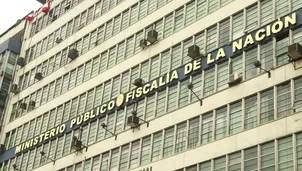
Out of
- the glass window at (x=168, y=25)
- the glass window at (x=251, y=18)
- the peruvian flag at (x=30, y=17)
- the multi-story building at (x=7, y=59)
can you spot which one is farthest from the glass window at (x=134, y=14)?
the multi-story building at (x=7, y=59)

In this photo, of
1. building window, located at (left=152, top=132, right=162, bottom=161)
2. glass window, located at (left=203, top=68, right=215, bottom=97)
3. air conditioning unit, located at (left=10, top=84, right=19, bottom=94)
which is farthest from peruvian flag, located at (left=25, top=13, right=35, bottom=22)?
glass window, located at (left=203, top=68, right=215, bottom=97)

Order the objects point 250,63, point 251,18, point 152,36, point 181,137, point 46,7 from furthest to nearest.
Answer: point 46,7
point 152,36
point 181,137
point 251,18
point 250,63

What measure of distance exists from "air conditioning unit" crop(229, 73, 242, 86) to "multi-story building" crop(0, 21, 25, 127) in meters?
28.0

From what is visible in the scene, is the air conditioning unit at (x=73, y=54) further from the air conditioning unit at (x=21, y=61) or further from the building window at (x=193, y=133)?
the building window at (x=193, y=133)

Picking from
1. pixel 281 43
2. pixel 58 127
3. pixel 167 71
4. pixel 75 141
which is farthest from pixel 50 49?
pixel 281 43

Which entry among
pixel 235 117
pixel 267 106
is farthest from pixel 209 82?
pixel 267 106

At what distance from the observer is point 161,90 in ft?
118

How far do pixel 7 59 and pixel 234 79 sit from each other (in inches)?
1178

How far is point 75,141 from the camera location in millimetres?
40094

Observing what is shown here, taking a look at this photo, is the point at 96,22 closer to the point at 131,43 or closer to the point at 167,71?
the point at 131,43

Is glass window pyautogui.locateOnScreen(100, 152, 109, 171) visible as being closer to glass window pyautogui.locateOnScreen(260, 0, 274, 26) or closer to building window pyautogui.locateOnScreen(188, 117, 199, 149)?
building window pyautogui.locateOnScreen(188, 117, 199, 149)

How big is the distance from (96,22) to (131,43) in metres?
6.30

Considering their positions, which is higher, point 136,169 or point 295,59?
point 295,59

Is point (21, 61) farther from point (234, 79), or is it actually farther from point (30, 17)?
point (234, 79)
